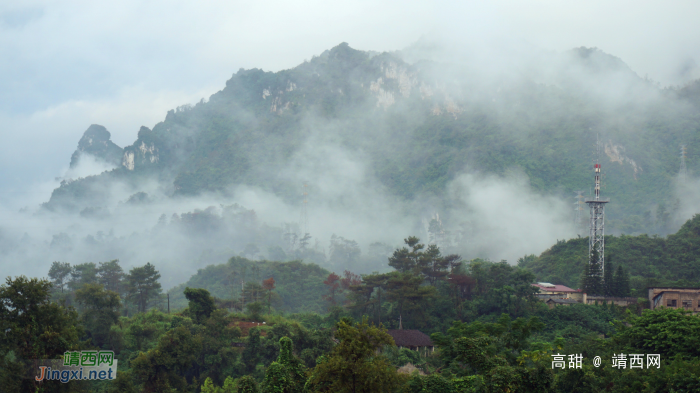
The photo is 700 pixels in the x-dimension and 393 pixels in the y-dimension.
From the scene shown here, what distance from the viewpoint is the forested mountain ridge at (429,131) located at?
120750 mm

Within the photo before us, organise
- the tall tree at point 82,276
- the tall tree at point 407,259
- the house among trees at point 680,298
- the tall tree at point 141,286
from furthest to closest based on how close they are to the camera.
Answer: the tall tree at point 82,276 < the tall tree at point 141,286 < the tall tree at point 407,259 < the house among trees at point 680,298

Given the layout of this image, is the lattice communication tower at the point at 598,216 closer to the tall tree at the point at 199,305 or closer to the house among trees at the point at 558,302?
the house among trees at the point at 558,302

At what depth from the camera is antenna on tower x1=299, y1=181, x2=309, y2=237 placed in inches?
5133

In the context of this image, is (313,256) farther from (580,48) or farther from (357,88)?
(580,48)

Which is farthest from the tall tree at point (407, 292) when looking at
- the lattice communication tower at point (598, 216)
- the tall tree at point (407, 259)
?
the lattice communication tower at point (598, 216)

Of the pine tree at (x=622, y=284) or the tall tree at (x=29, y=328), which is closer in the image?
the tall tree at (x=29, y=328)

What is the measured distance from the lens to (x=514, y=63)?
547ft

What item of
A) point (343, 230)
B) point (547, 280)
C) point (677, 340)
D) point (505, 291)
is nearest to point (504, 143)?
point (343, 230)

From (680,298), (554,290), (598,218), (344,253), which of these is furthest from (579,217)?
(680,298)

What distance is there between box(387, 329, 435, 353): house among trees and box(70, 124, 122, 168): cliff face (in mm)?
169643

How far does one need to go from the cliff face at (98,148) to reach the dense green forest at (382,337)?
440ft

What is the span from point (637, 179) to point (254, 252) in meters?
84.7

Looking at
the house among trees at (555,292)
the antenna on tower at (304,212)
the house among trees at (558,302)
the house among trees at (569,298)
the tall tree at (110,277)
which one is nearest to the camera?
the house among trees at (558,302)

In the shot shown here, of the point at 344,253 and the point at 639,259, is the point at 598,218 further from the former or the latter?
the point at 344,253
